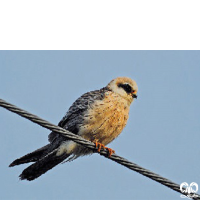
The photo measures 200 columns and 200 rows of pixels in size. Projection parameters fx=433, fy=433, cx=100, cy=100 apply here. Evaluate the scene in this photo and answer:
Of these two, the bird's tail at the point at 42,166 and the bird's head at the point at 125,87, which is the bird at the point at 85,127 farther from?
the bird's head at the point at 125,87

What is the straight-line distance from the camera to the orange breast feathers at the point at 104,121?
591 centimetres

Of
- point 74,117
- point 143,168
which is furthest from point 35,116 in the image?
point 74,117

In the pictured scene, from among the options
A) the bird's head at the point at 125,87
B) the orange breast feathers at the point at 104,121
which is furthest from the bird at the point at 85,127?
the bird's head at the point at 125,87

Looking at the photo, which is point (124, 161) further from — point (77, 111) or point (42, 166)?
point (77, 111)

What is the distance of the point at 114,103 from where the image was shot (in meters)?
6.12

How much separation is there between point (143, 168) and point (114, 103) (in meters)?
2.26

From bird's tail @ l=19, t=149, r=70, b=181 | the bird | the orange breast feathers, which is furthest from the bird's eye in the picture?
bird's tail @ l=19, t=149, r=70, b=181

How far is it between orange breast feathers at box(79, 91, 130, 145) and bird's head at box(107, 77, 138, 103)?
34cm

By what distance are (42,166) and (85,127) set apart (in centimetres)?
78

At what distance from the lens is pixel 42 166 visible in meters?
5.84

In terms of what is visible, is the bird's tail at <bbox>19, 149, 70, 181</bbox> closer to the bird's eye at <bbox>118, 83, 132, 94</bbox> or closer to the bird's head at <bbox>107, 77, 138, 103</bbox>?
the bird's head at <bbox>107, 77, 138, 103</bbox>

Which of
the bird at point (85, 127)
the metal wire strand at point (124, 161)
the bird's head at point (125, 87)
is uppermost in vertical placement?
the bird's head at point (125, 87)

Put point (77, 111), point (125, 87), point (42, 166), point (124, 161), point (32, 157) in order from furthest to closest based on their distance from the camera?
point (125, 87), point (77, 111), point (42, 166), point (32, 157), point (124, 161)

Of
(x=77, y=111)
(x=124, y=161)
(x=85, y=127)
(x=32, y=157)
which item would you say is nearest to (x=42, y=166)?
(x=32, y=157)
